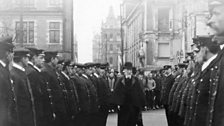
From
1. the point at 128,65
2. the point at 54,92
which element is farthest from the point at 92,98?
the point at 54,92

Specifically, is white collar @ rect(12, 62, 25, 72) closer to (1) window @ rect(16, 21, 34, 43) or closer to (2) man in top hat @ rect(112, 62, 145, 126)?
(2) man in top hat @ rect(112, 62, 145, 126)

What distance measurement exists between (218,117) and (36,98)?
13.4ft

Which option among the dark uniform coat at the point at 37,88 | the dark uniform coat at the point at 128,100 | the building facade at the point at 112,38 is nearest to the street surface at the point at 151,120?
the dark uniform coat at the point at 128,100

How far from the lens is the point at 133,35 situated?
75375mm

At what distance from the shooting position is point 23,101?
7.18 m

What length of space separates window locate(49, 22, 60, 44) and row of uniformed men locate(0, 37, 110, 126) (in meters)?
28.3

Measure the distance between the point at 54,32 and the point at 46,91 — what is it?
36005 mm

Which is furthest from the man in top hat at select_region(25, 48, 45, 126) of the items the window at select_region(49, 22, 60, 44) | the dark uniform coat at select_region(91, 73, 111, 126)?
the window at select_region(49, 22, 60, 44)

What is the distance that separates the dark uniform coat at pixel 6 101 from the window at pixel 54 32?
3825cm

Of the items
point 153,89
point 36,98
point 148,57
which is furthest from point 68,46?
point 36,98

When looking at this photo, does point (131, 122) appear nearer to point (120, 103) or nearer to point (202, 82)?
point (120, 103)

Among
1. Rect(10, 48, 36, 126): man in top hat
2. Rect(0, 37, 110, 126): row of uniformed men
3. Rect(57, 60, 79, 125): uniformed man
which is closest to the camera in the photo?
Rect(0, 37, 110, 126): row of uniformed men

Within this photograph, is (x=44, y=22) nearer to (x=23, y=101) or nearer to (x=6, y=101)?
(x=23, y=101)

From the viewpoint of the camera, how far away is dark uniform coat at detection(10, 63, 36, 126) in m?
7.14
